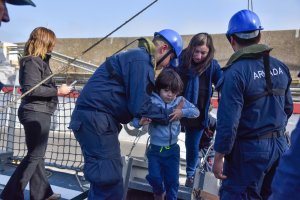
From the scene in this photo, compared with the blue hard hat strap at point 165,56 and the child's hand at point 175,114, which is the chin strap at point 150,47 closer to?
the blue hard hat strap at point 165,56

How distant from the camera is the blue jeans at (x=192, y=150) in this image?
15.5ft

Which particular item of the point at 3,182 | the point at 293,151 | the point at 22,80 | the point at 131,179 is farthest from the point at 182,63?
the point at 293,151

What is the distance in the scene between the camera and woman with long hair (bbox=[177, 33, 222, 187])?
472 centimetres

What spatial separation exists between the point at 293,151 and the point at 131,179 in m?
3.15

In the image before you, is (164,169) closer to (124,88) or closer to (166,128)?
(166,128)

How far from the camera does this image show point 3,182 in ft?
16.5

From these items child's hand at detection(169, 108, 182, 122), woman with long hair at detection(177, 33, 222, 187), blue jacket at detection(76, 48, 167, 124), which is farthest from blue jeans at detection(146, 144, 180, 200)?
blue jacket at detection(76, 48, 167, 124)

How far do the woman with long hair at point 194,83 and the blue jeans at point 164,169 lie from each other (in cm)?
42

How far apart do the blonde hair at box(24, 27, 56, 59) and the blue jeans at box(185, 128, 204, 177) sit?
5.34 ft

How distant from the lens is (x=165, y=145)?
4273 millimetres

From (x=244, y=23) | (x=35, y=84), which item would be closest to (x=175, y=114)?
(x=244, y=23)

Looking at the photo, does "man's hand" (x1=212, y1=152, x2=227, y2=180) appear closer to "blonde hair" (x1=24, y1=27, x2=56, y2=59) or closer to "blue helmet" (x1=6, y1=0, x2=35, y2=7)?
Result: "blue helmet" (x1=6, y1=0, x2=35, y2=7)

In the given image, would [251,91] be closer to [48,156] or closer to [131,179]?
[131,179]

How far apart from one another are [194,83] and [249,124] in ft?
4.96
